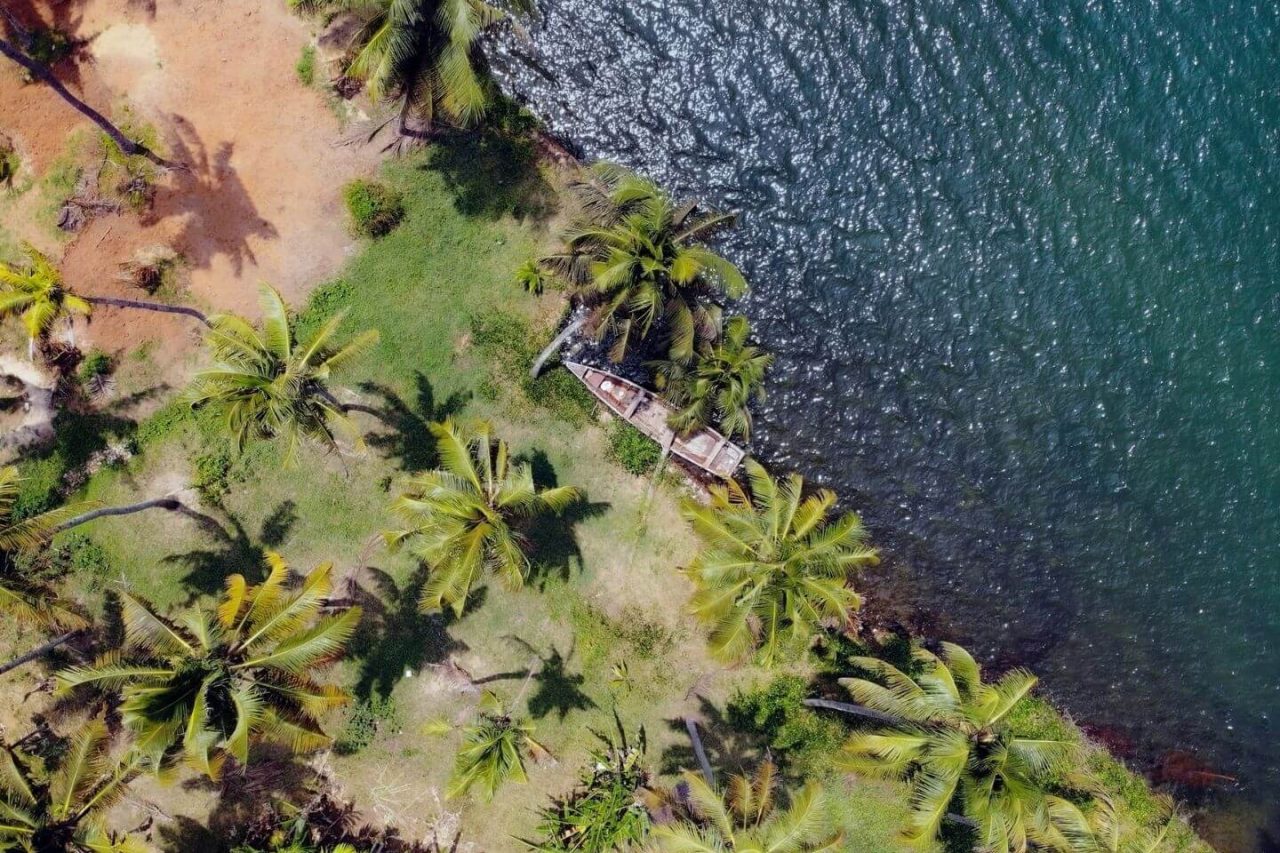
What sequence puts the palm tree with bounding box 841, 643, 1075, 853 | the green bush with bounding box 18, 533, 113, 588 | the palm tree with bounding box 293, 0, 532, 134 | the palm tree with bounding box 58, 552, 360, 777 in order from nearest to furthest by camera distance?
the palm tree with bounding box 58, 552, 360, 777, the palm tree with bounding box 293, 0, 532, 134, the palm tree with bounding box 841, 643, 1075, 853, the green bush with bounding box 18, 533, 113, 588

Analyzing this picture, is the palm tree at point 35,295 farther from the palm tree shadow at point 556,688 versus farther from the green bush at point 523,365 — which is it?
the palm tree shadow at point 556,688

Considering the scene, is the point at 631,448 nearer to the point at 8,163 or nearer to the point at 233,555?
the point at 233,555

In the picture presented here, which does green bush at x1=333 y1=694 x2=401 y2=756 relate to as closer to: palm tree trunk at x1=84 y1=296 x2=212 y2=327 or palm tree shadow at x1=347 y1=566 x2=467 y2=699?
palm tree shadow at x1=347 y1=566 x2=467 y2=699

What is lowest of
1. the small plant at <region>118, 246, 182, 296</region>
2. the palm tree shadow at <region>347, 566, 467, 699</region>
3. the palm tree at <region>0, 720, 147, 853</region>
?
the palm tree at <region>0, 720, 147, 853</region>

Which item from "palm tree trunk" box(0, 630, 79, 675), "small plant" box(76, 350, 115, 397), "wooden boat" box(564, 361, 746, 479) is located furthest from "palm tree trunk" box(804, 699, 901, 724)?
"small plant" box(76, 350, 115, 397)

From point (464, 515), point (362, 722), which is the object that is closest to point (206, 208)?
point (464, 515)

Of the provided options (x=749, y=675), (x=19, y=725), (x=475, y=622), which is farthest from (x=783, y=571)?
(x=19, y=725)

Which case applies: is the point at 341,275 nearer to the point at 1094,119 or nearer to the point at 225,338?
the point at 225,338
